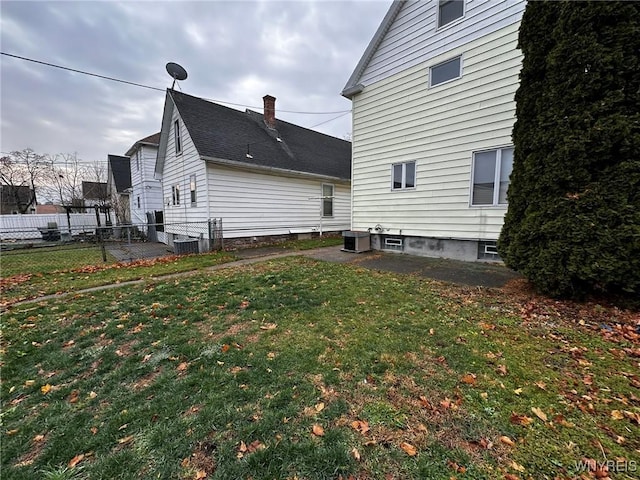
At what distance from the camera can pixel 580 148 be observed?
151 inches

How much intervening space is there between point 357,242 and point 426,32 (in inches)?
256

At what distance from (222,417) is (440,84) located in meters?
8.89

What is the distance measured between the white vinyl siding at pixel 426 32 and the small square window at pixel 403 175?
9.52 ft

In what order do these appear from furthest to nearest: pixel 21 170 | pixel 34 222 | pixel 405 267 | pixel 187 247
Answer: pixel 21 170
pixel 34 222
pixel 187 247
pixel 405 267

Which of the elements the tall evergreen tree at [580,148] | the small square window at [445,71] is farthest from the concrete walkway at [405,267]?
the small square window at [445,71]

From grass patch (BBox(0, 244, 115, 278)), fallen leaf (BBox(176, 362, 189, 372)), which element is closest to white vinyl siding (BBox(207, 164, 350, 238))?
grass patch (BBox(0, 244, 115, 278))

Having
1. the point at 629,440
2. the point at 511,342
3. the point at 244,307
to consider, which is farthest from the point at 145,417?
the point at 511,342

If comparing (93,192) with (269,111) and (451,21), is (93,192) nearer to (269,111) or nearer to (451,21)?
(269,111)

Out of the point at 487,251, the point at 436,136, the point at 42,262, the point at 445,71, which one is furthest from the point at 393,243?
the point at 42,262

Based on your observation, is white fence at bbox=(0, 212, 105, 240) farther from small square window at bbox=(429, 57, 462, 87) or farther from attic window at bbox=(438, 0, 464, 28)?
attic window at bbox=(438, 0, 464, 28)

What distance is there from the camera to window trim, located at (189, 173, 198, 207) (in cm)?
1104

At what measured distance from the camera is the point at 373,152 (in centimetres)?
917

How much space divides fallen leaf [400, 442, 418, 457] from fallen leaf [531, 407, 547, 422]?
103 centimetres

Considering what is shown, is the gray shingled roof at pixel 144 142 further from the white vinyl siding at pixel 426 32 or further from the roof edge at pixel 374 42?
the white vinyl siding at pixel 426 32
